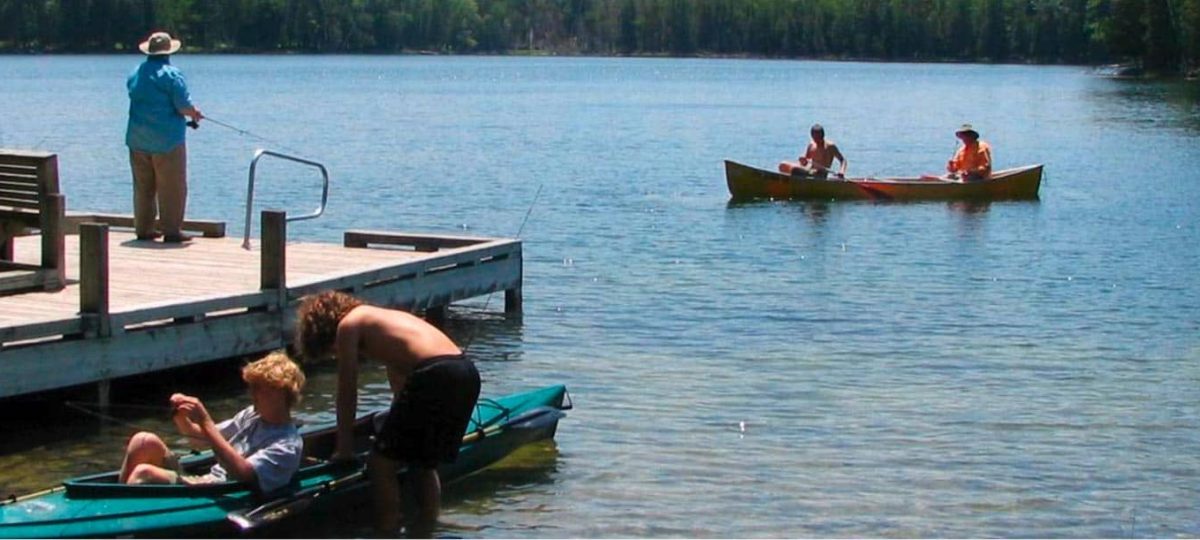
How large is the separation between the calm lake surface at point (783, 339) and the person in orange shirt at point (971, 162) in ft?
2.06

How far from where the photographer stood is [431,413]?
9.55m

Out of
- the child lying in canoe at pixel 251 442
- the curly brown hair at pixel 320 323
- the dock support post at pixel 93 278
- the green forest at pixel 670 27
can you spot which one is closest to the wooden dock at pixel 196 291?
the dock support post at pixel 93 278

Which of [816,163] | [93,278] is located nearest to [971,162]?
[816,163]

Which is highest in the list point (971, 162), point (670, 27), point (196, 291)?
point (670, 27)

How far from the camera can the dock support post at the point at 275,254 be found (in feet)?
43.9

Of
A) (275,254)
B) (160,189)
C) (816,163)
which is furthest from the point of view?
(816,163)

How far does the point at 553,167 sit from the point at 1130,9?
85.2m

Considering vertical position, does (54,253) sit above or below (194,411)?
above

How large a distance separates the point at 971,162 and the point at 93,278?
21315 mm

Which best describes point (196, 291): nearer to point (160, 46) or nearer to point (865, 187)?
point (160, 46)

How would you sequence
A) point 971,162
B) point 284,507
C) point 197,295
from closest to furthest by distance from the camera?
point 284,507 → point 197,295 → point 971,162

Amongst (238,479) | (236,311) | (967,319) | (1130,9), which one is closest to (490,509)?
(238,479)

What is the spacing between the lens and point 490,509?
11.3 m

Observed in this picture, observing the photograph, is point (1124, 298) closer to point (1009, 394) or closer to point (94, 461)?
point (1009, 394)
